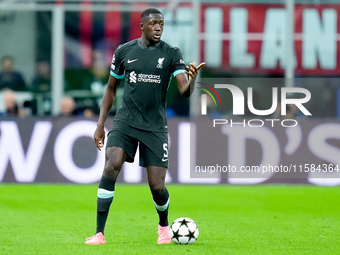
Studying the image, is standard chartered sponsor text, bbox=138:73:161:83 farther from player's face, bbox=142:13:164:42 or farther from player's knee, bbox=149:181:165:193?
player's knee, bbox=149:181:165:193

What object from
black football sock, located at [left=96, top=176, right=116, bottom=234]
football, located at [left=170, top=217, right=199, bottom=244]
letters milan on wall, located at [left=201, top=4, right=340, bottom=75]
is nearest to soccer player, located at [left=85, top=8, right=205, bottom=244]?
black football sock, located at [left=96, top=176, right=116, bottom=234]

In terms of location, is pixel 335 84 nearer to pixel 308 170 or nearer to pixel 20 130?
pixel 308 170

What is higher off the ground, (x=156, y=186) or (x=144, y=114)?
(x=144, y=114)

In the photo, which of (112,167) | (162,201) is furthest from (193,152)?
(112,167)

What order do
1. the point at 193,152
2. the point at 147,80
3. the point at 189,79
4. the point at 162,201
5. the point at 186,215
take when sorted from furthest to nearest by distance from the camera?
the point at 193,152 → the point at 186,215 → the point at 162,201 → the point at 147,80 → the point at 189,79

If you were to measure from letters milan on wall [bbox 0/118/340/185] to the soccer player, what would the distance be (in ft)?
21.1

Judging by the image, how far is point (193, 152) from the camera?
47.4ft

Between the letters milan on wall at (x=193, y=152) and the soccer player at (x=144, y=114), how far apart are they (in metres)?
6.45

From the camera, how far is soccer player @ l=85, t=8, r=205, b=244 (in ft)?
25.2

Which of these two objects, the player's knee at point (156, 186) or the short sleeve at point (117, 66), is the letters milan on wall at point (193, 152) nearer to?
the short sleeve at point (117, 66)

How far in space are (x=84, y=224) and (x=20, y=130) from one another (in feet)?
16.9

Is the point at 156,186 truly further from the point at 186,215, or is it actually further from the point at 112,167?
the point at 186,215

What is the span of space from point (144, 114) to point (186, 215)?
123 inches

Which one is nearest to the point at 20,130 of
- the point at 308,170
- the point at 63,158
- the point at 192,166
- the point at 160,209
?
the point at 63,158
